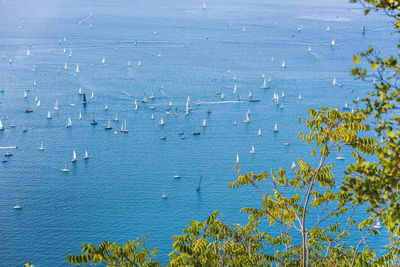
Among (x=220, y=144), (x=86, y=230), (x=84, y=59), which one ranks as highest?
(x=84, y=59)

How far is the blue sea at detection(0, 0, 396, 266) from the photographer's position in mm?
77812

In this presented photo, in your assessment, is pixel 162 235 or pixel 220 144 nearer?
pixel 162 235

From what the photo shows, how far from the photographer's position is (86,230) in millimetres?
75875

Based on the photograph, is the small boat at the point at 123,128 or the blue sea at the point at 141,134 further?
the small boat at the point at 123,128

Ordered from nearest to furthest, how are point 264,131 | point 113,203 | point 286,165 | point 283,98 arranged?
1. point 113,203
2. point 286,165
3. point 264,131
4. point 283,98

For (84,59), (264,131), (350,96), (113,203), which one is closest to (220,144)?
(264,131)

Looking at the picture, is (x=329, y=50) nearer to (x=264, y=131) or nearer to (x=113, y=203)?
(x=264, y=131)

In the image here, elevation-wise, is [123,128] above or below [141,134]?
above

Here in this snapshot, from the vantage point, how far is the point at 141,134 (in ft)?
363

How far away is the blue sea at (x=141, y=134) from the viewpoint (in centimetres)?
7781

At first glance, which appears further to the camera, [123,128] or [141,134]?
[123,128]

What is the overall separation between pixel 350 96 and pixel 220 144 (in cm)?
5283

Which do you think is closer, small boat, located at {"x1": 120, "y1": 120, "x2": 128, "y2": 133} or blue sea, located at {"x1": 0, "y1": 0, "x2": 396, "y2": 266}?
blue sea, located at {"x1": 0, "y1": 0, "x2": 396, "y2": 266}

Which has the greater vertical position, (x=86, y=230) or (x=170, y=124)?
(x=170, y=124)
